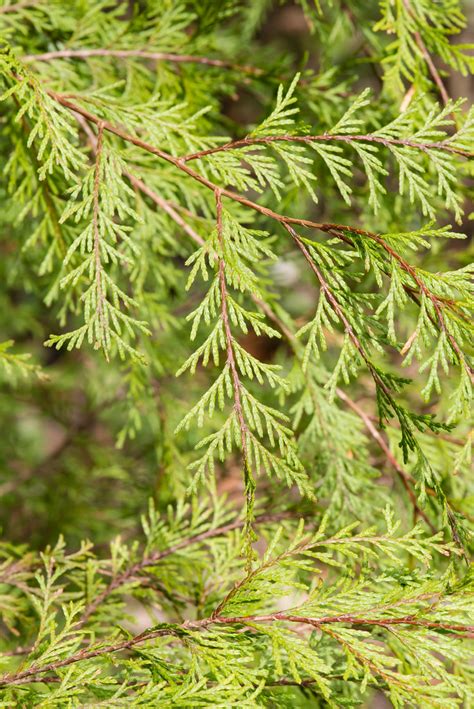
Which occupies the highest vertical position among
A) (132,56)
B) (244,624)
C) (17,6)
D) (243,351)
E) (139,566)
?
(17,6)

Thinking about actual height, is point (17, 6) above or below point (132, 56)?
above

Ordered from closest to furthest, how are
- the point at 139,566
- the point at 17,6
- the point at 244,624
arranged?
1. the point at 244,624
2. the point at 139,566
3. the point at 17,6

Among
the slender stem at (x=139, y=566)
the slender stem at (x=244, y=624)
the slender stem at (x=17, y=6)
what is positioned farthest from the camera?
the slender stem at (x=17, y=6)

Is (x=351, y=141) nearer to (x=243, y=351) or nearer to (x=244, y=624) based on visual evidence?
(x=243, y=351)

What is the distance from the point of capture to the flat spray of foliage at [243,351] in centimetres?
114

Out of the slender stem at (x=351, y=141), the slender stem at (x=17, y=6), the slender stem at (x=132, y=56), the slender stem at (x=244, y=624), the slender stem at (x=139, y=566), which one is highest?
the slender stem at (x=17, y=6)

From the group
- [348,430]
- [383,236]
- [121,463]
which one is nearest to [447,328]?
[383,236]

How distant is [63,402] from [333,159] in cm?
234

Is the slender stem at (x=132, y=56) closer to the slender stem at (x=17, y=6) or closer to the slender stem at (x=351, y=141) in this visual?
the slender stem at (x=17, y=6)

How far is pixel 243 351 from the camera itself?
1190mm

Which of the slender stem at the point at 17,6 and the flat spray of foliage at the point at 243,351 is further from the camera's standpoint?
the slender stem at the point at 17,6

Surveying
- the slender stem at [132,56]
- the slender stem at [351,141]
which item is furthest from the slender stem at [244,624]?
the slender stem at [132,56]

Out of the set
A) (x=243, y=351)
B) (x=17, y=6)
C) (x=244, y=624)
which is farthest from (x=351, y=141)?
(x=17, y=6)

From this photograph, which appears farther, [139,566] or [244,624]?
[139,566]
